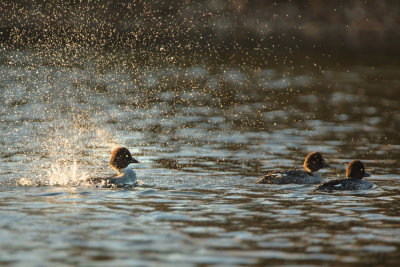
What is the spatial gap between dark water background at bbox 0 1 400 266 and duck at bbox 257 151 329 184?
36 centimetres

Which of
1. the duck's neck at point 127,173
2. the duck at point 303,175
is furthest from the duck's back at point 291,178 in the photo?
the duck's neck at point 127,173

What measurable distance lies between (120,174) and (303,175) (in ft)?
12.6

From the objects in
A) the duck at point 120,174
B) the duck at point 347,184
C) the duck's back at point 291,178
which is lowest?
the duck at point 347,184

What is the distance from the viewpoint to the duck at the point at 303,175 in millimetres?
16016

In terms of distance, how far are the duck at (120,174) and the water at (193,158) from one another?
0.42 m

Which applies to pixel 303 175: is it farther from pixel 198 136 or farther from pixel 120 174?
pixel 198 136

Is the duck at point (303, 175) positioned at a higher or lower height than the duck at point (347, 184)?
higher

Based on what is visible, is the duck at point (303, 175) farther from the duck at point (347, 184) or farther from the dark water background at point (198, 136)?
the duck at point (347, 184)

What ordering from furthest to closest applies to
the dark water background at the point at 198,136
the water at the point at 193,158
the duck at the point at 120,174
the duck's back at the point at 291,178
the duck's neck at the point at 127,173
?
the duck's neck at the point at 127,173, the duck's back at the point at 291,178, the duck at the point at 120,174, the dark water background at the point at 198,136, the water at the point at 193,158

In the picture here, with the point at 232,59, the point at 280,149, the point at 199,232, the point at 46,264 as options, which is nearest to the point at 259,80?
the point at 232,59

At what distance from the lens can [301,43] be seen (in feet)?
139

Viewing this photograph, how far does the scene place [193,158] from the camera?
19016 mm

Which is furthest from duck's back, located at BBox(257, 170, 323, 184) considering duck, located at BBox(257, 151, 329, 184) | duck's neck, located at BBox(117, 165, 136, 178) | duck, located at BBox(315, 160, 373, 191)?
duck's neck, located at BBox(117, 165, 136, 178)

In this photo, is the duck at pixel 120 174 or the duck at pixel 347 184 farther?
the duck at pixel 120 174
